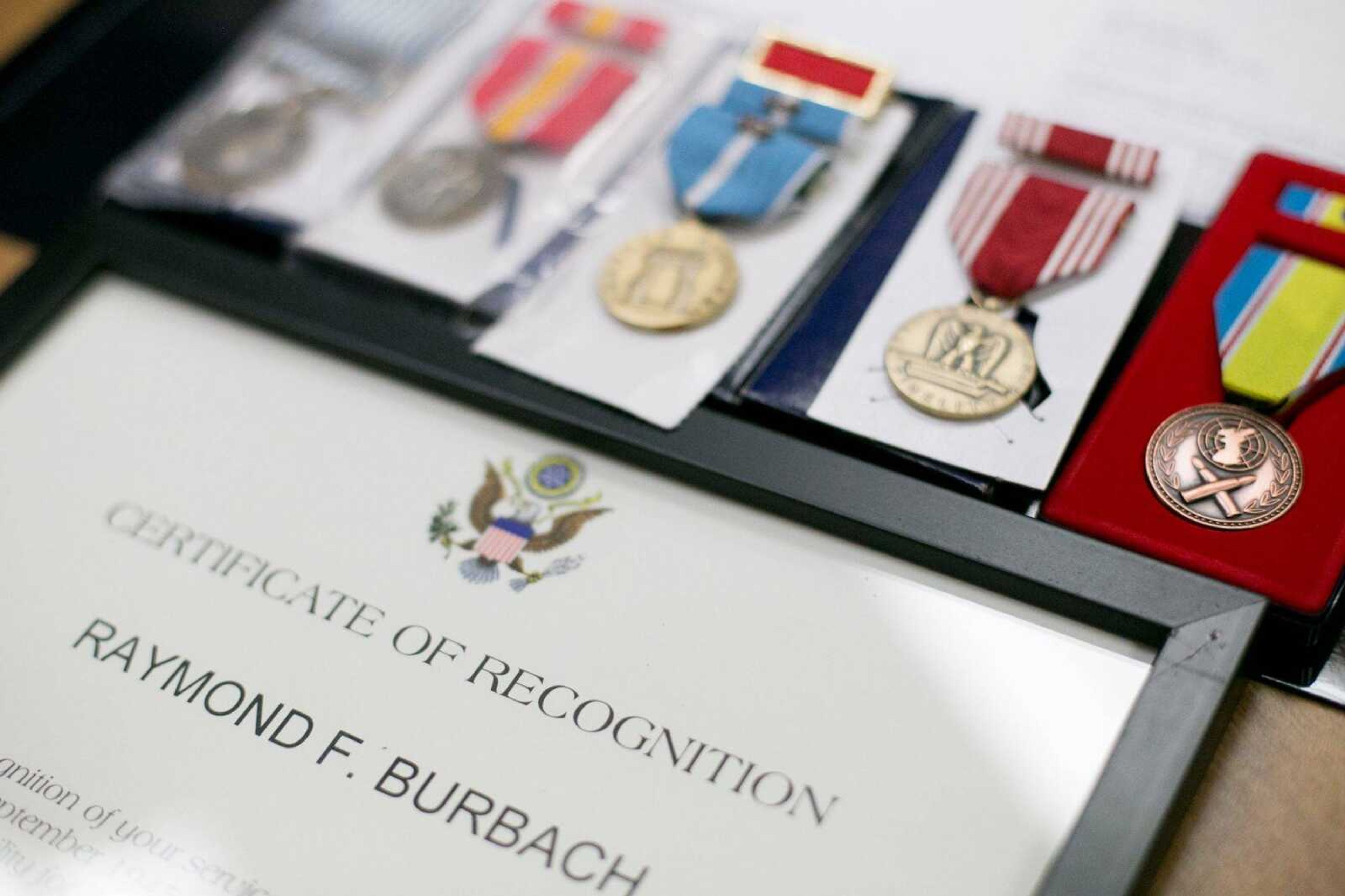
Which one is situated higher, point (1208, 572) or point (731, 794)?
point (1208, 572)

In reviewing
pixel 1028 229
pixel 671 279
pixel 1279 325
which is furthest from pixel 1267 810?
pixel 671 279

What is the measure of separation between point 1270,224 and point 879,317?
1.09ft

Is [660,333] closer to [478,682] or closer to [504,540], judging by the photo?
[504,540]

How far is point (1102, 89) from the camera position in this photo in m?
1.25

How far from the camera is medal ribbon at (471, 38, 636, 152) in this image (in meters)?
1.21

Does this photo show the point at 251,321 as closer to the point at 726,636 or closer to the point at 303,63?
the point at 303,63

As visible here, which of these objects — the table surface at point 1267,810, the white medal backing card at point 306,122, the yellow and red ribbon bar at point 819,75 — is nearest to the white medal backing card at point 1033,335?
the yellow and red ribbon bar at point 819,75

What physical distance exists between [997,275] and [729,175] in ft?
0.87

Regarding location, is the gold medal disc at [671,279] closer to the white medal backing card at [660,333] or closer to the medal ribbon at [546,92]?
the white medal backing card at [660,333]

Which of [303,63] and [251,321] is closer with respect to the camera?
[251,321]

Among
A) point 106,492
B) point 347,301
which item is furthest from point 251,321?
point 106,492

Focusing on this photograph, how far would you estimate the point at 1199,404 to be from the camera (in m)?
0.94

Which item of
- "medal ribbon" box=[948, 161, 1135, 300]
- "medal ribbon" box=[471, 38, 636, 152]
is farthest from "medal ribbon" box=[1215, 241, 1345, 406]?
"medal ribbon" box=[471, 38, 636, 152]

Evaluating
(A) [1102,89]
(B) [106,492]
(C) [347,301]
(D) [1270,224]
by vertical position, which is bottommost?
(B) [106,492]
